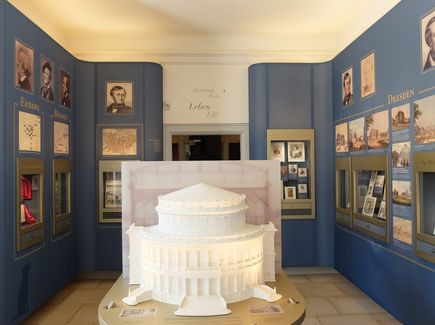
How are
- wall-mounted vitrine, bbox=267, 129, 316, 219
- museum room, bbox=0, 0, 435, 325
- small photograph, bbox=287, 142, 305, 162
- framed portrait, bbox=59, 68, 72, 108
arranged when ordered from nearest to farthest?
museum room, bbox=0, 0, 435, 325 < framed portrait, bbox=59, 68, 72, 108 < wall-mounted vitrine, bbox=267, 129, 316, 219 < small photograph, bbox=287, 142, 305, 162

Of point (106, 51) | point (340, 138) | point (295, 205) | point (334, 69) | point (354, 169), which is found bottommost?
point (295, 205)

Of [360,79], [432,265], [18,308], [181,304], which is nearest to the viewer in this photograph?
[181,304]

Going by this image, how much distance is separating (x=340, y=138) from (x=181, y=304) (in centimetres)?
402

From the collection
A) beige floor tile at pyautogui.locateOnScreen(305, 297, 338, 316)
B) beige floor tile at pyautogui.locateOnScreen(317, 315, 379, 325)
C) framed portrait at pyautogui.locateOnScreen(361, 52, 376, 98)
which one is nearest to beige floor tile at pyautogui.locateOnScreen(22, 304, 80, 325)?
beige floor tile at pyautogui.locateOnScreen(305, 297, 338, 316)

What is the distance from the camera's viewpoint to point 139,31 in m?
6.40

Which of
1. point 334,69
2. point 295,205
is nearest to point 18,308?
point 295,205

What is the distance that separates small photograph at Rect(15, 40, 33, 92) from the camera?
409 centimetres

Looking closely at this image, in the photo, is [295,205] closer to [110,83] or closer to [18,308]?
[110,83]

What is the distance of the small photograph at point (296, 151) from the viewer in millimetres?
6195

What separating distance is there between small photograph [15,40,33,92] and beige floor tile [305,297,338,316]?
4376 millimetres

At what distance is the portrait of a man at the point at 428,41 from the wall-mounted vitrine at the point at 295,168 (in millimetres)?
2634

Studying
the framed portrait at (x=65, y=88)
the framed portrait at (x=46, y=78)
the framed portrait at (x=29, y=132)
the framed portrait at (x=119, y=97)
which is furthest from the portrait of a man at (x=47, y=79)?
the framed portrait at (x=119, y=97)

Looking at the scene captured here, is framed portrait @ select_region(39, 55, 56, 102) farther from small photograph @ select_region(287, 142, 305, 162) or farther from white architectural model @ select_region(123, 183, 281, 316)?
small photograph @ select_region(287, 142, 305, 162)

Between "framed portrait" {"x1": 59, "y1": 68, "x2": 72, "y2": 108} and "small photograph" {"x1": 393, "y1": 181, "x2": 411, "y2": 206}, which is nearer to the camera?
"small photograph" {"x1": 393, "y1": 181, "x2": 411, "y2": 206}
